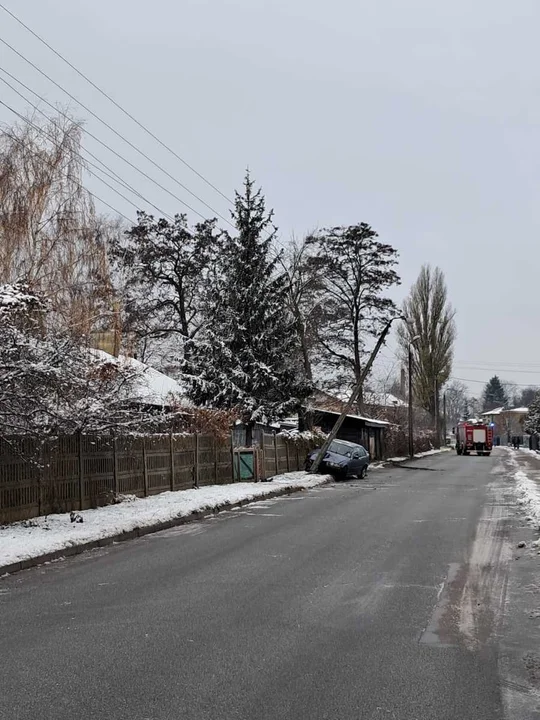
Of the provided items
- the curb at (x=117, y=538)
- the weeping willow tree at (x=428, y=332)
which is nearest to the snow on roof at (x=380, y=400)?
the weeping willow tree at (x=428, y=332)

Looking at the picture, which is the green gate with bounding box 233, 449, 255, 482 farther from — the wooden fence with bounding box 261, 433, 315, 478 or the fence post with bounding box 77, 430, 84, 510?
the fence post with bounding box 77, 430, 84, 510

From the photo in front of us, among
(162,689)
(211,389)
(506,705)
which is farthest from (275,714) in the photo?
(211,389)

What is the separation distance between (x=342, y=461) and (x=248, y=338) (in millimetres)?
6402

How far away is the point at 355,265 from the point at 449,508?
3429 cm

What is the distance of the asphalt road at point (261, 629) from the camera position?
5094 millimetres

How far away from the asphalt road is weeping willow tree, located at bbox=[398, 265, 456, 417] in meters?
58.9

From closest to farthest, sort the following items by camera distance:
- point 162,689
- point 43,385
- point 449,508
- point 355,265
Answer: point 162,689
point 43,385
point 449,508
point 355,265

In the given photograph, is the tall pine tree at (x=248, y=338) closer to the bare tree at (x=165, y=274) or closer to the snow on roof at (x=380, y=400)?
the bare tree at (x=165, y=274)

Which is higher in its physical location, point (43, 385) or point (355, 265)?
point (355, 265)

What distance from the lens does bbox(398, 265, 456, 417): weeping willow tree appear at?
2805 inches

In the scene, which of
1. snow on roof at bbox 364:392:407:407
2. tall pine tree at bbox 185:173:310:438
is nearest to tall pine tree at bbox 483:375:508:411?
snow on roof at bbox 364:392:407:407

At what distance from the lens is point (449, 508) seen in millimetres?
18719

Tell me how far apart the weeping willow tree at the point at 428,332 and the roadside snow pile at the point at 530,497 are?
41.9m

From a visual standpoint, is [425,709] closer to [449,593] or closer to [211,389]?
[449,593]
